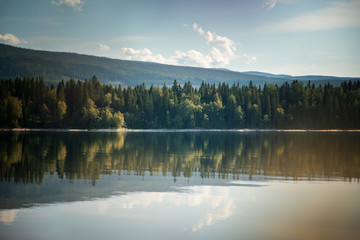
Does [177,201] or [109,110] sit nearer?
[177,201]

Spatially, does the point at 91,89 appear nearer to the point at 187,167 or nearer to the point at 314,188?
the point at 187,167

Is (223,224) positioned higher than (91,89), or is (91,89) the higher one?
(91,89)

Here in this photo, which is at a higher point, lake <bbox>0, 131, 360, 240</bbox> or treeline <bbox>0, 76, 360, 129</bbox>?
treeline <bbox>0, 76, 360, 129</bbox>

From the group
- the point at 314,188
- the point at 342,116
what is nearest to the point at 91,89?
the point at 342,116

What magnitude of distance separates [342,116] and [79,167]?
176 meters

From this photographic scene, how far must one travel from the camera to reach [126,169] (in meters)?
37.8

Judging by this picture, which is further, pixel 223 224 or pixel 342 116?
pixel 342 116

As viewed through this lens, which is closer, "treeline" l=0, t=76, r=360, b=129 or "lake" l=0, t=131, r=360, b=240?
"lake" l=0, t=131, r=360, b=240

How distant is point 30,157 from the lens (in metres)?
46.0

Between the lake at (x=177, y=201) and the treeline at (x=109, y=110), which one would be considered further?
the treeline at (x=109, y=110)

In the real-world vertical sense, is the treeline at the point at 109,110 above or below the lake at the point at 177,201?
above

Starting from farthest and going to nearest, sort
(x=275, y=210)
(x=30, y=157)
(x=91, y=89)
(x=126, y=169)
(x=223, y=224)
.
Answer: (x=91, y=89)
(x=30, y=157)
(x=126, y=169)
(x=275, y=210)
(x=223, y=224)

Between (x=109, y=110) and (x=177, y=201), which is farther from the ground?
(x=109, y=110)

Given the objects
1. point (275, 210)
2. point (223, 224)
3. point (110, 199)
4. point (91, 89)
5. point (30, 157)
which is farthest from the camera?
point (91, 89)
